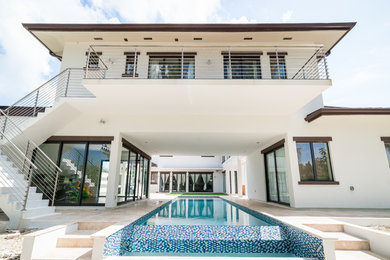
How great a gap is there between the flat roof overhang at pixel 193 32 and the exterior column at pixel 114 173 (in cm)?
415

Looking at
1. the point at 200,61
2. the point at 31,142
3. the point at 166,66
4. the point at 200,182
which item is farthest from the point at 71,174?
the point at 200,182

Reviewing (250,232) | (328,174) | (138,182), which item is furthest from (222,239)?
(138,182)

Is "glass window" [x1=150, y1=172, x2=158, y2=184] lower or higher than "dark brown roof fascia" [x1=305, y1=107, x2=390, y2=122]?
lower

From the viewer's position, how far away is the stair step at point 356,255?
3419 millimetres

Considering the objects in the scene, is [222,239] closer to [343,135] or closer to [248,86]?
[248,86]

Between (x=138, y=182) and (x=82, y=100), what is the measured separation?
577cm

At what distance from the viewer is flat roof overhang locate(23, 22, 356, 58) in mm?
7723

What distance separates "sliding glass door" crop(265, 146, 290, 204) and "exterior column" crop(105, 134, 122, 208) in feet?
21.8

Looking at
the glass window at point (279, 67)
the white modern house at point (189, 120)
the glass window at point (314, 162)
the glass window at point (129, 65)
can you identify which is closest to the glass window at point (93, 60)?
the white modern house at point (189, 120)

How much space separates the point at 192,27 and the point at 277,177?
7.18 m

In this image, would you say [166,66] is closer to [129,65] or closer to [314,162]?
[129,65]

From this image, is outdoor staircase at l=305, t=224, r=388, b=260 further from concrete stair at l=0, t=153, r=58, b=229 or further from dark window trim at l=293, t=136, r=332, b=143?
concrete stair at l=0, t=153, r=58, b=229

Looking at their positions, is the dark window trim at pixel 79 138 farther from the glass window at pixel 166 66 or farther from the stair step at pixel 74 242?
the stair step at pixel 74 242

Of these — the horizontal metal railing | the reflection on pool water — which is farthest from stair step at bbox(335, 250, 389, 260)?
the horizontal metal railing
